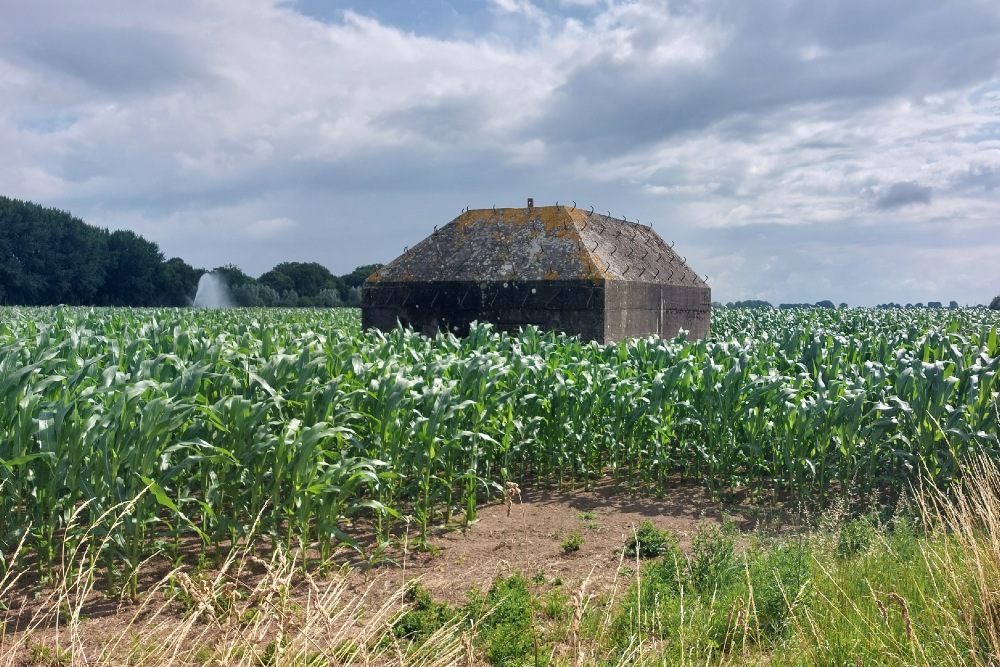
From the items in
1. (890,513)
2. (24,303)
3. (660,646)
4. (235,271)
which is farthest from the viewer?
(235,271)

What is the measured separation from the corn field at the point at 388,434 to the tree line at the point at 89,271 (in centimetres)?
4724

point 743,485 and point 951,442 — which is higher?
point 951,442

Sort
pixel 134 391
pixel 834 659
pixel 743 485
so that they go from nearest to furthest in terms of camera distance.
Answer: pixel 834 659 → pixel 134 391 → pixel 743 485

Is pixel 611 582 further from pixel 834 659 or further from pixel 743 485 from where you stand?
pixel 743 485

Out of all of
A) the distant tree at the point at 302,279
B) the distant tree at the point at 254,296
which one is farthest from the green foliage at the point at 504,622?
the distant tree at the point at 302,279

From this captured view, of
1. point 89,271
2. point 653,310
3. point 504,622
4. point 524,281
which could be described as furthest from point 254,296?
point 504,622

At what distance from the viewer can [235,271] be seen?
235 ft

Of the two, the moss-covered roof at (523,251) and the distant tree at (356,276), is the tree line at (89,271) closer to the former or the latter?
the distant tree at (356,276)

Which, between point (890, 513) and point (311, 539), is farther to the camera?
point (890, 513)

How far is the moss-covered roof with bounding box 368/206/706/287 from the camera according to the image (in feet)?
46.9

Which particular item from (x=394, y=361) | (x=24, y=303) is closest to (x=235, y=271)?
(x=24, y=303)

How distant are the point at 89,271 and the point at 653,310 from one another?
55.4m

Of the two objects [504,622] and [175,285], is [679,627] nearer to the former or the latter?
[504,622]

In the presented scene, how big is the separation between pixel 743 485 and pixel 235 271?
69.4 m
